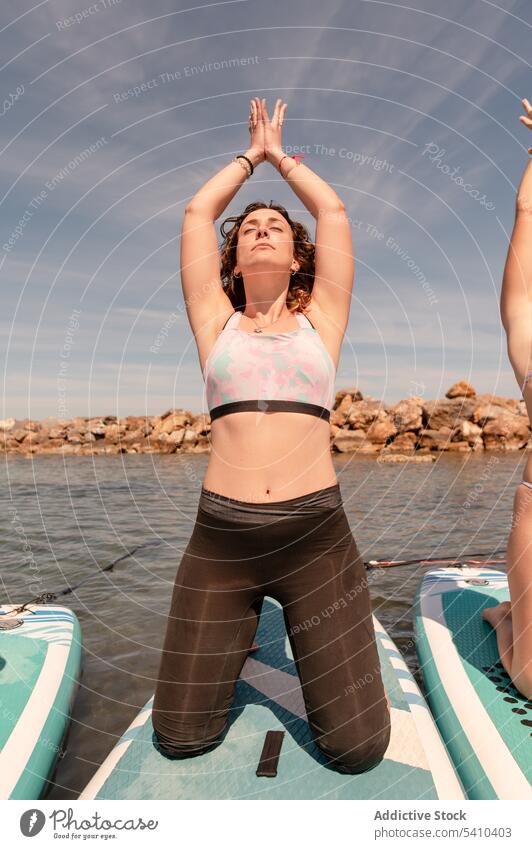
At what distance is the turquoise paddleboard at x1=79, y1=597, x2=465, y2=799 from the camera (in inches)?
111

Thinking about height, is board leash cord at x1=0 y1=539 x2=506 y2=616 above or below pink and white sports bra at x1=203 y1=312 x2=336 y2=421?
below

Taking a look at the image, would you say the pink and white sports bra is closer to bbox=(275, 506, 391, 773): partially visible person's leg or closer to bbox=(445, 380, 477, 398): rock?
bbox=(275, 506, 391, 773): partially visible person's leg

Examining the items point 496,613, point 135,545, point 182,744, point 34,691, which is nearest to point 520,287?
point 496,613

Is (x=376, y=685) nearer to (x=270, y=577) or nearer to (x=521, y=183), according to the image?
(x=270, y=577)

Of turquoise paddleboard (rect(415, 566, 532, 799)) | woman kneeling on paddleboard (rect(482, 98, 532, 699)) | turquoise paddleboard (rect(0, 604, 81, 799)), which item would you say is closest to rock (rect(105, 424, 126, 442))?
turquoise paddleboard (rect(0, 604, 81, 799))

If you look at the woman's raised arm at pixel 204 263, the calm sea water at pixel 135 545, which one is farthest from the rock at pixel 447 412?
the woman's raised arm at pixel 204 263

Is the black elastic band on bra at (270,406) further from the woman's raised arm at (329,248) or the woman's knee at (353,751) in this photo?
the woman's knee at (353,751)

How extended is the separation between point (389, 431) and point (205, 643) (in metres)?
35.0

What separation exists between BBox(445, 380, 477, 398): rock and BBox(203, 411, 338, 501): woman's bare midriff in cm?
4111

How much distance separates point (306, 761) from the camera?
308 centimetres

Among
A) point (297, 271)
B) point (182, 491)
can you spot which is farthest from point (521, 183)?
point (182, 491)

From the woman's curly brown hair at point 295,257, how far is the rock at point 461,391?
40385 millimetres

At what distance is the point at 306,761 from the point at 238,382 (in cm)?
223

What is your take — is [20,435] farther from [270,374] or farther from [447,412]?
[270,374]
